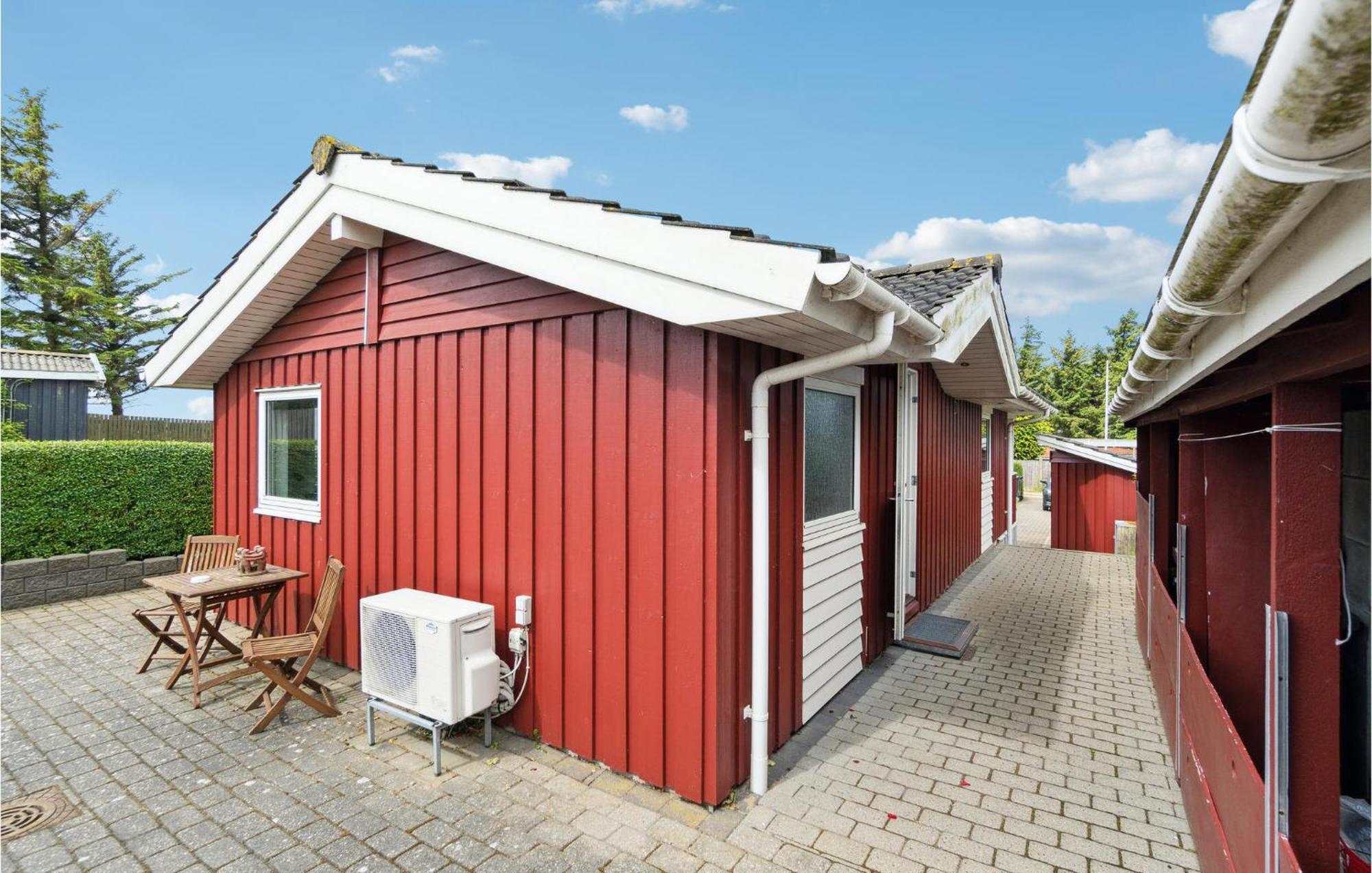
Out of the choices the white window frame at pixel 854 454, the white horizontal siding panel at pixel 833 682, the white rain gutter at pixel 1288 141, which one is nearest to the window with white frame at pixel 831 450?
the white window frame at pixel 854 454

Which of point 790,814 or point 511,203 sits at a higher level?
point 511,203

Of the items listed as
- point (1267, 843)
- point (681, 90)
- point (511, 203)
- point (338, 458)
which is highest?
point (681, 90)

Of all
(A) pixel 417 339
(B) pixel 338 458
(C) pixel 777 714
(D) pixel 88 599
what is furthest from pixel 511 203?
(D) pixel 88 599

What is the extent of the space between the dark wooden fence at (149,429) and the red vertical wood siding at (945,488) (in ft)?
45.1

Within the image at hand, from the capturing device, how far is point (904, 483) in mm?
5398

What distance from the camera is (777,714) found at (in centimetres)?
351

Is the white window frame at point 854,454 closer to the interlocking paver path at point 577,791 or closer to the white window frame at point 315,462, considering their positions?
the interlocking paver path at point 577,791

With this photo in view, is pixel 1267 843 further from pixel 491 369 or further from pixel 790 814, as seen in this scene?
pixel 491 369

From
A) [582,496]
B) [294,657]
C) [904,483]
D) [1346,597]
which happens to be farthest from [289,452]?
[1346,597]

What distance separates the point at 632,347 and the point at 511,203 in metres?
1.07

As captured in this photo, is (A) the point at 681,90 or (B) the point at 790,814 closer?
(B) the point at 790,814

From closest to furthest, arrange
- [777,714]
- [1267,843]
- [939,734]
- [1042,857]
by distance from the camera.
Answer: [1267,843] < [1042,857] < [777,714] < [939,734]

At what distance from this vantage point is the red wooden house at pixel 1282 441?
804mm

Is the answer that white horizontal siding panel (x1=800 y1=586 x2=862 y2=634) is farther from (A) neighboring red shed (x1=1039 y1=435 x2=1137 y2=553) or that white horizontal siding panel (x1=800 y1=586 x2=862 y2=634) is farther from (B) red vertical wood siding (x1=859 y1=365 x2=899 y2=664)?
(A) neighboring red shed (x1=1039 y1=435 x2=1137 y2=553)
